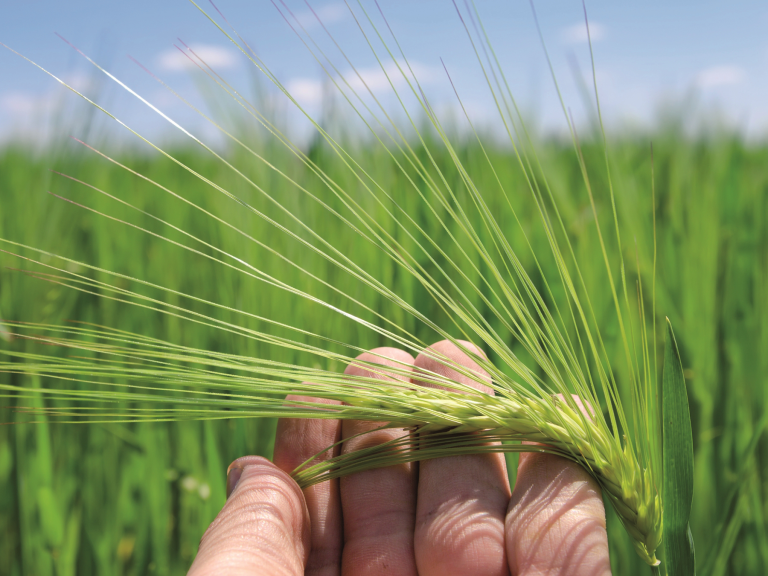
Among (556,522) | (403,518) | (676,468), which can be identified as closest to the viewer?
(676,468)

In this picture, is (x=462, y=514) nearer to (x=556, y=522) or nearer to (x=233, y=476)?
(x=556, y=522)

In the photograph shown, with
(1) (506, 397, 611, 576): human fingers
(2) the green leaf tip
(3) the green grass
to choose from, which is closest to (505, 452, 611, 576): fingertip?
(1) (506, 397, 611, 576): human fingers

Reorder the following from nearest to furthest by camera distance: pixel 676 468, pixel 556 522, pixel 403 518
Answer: pixel 676 468 → pixel 556 522 → pixel 403 518

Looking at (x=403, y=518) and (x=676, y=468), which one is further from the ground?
(x=676, y=468)

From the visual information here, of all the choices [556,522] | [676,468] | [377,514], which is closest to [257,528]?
[377,514]

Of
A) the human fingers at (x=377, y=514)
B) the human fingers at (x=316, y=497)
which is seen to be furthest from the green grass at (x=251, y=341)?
the human fingers at (x=377, y=514)

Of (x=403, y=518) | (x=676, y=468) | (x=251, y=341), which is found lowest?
(x=403, y=518)

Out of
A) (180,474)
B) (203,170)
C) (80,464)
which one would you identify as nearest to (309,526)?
(180,474)
